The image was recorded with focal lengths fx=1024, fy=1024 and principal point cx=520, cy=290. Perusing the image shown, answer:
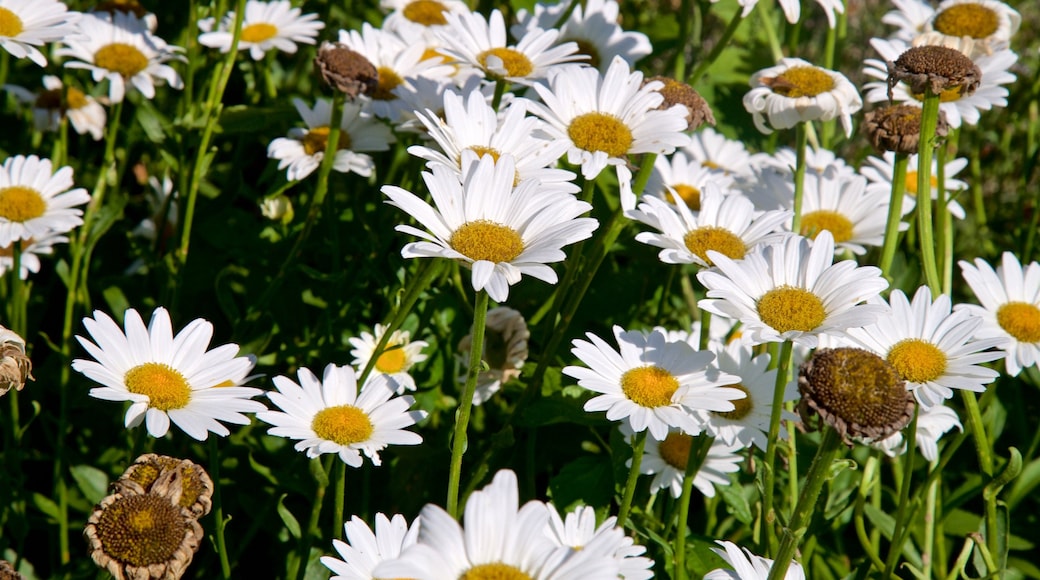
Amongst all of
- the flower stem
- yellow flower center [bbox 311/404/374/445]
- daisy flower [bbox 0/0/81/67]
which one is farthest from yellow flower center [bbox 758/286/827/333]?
daisy flower [bbox 0/0/81/67]

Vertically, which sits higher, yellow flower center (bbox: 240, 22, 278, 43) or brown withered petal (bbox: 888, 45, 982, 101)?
brown withered petal (bbox: 888, 45, 982, 101)

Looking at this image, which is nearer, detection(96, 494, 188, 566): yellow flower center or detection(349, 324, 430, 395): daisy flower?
detection(96, 494, 188, 566): yellow flower center

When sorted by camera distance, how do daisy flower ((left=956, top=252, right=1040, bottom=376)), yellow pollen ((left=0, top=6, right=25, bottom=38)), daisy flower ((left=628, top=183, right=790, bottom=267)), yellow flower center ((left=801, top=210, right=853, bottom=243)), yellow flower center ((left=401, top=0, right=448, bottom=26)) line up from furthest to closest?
yellow flower center ((left=401, top=0, right=448, bottom=26)) → yellow flower center ((left=801, top=210, right=853, bottom=243)) → yellow pollen ((left=0, top=6, right=25, bottom=38)) → daisy flower ((left=956, top=252, right=1040, bottom=376)) → daisy flower ((left=628, top=183, right=790, bottom=267))

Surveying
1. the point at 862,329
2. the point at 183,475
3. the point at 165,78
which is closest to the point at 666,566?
the point at 862,329

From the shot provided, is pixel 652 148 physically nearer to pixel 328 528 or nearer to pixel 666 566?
pixel 666 566

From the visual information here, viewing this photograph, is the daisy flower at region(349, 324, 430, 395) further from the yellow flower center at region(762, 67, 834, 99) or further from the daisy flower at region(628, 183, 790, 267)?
the yellow flower center at region(762, 67, 834, 99)

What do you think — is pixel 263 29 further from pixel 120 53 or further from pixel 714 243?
pixel 714 243

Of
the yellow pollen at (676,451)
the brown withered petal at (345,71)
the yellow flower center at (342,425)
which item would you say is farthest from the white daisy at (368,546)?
the brown withered petal at (345,71)

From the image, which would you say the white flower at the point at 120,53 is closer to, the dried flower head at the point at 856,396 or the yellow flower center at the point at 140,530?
the yellow flower center at the point at 140,530
